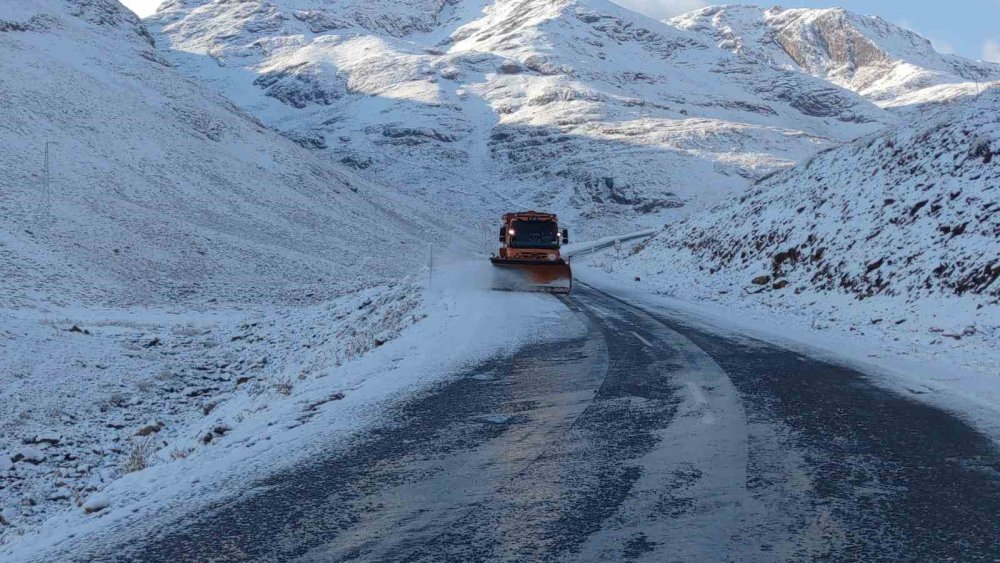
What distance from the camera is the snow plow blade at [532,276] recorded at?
838 inches

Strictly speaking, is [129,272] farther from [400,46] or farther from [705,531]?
[400,46]

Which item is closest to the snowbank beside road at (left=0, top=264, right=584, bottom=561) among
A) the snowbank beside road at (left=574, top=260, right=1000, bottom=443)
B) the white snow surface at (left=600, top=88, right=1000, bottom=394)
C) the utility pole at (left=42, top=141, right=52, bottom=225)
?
the snowbank beside road at (left=574, top=260, right=1000, bottom=443)

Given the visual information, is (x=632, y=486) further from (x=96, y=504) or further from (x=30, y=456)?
(x=30, y=456)

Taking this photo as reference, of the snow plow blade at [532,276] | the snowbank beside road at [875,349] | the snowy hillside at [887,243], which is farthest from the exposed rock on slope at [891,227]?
the snow plow blade at [532,276]

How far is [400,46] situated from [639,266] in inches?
5928

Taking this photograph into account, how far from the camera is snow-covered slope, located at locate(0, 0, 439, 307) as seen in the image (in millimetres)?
28500

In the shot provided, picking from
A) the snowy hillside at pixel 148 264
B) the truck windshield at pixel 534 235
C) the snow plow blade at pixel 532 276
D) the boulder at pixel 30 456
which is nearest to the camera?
the boulder at pixel 30 456

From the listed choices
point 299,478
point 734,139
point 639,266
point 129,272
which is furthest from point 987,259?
point 734,139

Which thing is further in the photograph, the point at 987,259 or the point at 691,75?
the point at 691,75

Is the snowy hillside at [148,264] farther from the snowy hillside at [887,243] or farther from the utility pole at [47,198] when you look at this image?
the snowy hillside at [887,243]

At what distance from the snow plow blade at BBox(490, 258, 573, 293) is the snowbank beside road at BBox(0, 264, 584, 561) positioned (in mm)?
1261

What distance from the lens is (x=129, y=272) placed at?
28.9 meters

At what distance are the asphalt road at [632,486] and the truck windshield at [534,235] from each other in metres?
15.2

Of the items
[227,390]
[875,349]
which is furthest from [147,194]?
[875,349]
